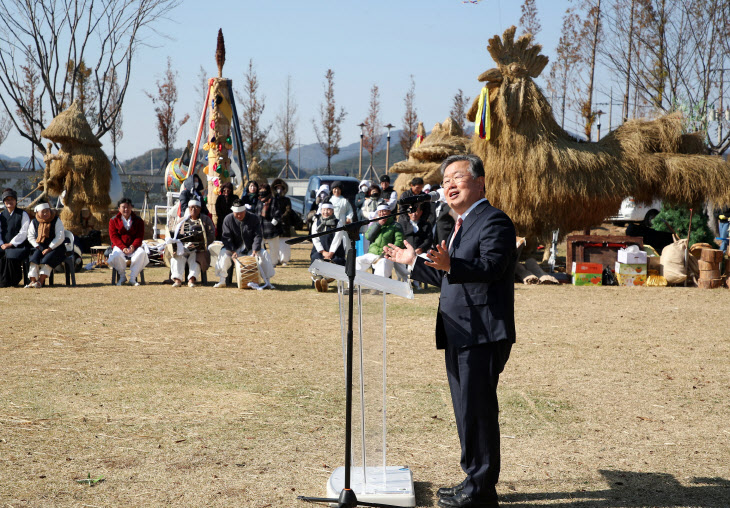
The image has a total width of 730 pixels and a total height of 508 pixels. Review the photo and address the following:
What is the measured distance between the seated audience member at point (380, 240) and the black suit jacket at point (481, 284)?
759 centimetres

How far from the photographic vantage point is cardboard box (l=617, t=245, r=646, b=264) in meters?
12.9

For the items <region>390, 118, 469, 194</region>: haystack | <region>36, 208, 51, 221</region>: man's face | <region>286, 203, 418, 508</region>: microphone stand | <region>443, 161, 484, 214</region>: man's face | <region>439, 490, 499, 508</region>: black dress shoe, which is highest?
<region>390, 118, 469, 194</region>: haystack

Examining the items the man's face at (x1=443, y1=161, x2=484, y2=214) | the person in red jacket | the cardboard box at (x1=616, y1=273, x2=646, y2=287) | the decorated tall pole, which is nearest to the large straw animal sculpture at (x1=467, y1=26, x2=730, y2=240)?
the cardboard box at (x1=616, y1=273, x2=646, y2=287)

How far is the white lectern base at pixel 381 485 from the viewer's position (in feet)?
11.7

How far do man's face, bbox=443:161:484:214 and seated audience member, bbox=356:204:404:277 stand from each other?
757 cm

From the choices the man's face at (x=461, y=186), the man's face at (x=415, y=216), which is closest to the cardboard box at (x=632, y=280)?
the man's face at (x=415, y=216)

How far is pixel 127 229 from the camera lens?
41.9 feet

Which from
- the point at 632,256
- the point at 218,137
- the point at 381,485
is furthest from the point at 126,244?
the point at 381,485

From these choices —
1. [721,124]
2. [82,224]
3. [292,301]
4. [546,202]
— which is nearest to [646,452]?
[292,301]

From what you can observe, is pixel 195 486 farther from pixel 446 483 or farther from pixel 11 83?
pixel 11 83

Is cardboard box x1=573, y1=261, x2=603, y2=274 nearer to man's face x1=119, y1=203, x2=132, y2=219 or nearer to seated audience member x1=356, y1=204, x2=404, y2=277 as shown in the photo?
seated audience member x1=356, y1=204, x2=404, y2=277

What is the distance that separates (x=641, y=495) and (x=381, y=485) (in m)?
1.32

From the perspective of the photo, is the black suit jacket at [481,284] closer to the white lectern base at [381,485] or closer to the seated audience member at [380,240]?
the white lectern base at [381,485]

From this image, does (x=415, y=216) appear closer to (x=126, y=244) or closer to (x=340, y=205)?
(x=340, y=205)
